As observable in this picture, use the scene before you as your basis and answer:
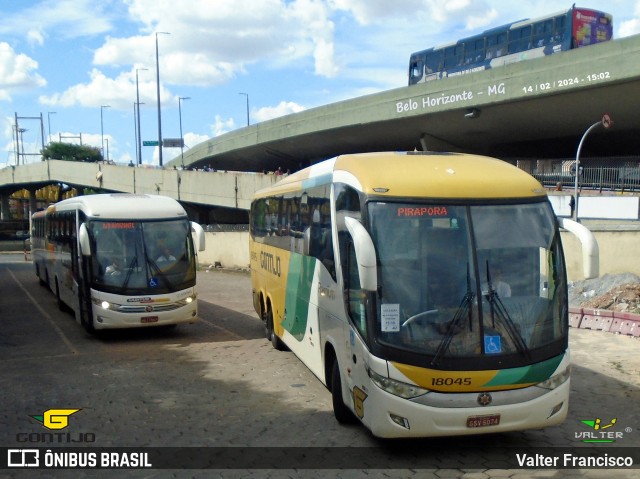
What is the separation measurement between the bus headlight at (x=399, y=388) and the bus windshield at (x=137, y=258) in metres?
8.40

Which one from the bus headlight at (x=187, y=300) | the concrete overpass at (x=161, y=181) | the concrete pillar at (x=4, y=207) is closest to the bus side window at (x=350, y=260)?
the bus headlight at (x=187, y=300)

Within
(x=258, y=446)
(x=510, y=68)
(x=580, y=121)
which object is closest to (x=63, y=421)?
(x=258, y=446)

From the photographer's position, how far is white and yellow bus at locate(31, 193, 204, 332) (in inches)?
551

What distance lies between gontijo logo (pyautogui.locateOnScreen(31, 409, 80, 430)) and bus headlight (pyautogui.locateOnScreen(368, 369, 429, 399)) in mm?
4434

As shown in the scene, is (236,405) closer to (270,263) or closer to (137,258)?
(270,263)

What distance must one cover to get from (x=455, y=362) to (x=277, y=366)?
5666mm

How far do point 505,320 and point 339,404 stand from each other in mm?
2552

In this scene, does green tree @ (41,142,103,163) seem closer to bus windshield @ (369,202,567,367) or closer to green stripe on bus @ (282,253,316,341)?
green stripe on bus @ (282,253,316,341)

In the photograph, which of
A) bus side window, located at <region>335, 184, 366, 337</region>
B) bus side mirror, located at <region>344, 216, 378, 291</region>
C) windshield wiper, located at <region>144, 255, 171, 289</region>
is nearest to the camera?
bus side mirror, located at <region>344, 216, 378, 291</region>

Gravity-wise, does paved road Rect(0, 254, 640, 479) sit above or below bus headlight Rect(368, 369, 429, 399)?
below

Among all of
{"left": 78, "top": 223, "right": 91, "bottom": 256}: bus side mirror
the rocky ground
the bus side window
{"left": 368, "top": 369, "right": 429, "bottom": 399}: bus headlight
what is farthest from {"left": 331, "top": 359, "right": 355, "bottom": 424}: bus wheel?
the rocky ground

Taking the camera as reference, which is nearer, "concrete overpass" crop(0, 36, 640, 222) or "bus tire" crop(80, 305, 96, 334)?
"bus tire" crop(80, 305, 96, 334)

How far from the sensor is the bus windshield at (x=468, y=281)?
6.87 metres

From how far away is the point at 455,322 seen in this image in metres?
6.87
